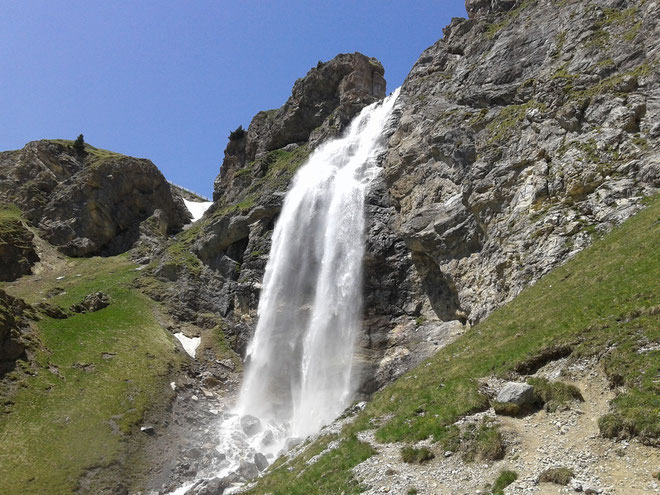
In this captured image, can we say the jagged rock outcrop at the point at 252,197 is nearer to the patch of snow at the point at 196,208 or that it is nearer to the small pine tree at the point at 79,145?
A: the patch of snow at the point at 196,208

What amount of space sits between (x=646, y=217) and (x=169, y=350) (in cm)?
3934

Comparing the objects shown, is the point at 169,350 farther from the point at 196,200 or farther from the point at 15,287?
the point at 196,200

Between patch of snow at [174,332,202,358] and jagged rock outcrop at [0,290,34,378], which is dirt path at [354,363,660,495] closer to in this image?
jagged rock outcrop at [0,290,34,378]

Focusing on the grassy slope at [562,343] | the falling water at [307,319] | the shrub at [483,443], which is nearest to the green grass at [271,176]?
the falling water at [307,319]

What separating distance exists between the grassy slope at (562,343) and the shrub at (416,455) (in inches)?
25.4

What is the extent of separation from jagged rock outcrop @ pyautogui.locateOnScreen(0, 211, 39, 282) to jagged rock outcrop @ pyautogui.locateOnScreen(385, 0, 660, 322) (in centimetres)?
4873

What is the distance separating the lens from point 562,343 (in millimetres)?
14297

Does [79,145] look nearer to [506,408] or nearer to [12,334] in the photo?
[12,334]

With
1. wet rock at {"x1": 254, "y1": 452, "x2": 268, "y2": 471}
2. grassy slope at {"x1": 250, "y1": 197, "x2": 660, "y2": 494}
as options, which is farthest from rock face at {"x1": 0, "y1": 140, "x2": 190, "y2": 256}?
grassy slope at {"x1": 250, "y1": 197, "x2": 660, "y2": 494}

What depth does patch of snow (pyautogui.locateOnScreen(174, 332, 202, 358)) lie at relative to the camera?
44631 mm

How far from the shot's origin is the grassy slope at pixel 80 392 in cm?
2672

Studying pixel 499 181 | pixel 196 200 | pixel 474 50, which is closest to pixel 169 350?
pixel 499 181

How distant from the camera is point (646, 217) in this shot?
799 inches

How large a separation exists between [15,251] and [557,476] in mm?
66314
